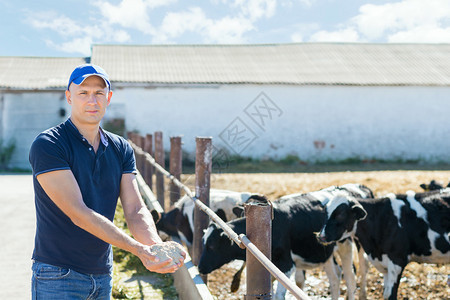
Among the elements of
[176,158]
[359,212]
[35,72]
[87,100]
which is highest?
[35,72]

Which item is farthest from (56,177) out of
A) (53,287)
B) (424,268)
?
(424,268)

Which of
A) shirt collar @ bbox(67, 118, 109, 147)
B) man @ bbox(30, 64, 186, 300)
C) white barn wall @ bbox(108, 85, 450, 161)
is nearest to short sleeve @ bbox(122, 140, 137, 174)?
man @ bbox(30, 64, 186, 300)

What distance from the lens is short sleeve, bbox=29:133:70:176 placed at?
2350 mm

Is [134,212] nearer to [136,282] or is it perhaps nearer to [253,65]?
[136,282]

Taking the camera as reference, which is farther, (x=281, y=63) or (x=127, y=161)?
(x=281, y=63)

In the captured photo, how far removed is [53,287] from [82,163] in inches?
24.5

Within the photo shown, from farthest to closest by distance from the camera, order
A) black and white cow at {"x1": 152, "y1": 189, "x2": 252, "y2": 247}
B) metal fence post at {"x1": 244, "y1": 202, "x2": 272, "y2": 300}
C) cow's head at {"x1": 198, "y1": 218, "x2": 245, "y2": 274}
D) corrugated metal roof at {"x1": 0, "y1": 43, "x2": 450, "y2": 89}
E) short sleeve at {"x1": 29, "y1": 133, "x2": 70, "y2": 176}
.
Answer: corrugated metal roof at {"x1": 0, "y1": 43, "x2": 450, "y2": 89} → black and white cow at {"x1": 152, "y1": 189, "x2": 252, "y2": 247} → cow's head at {"x1": 198, "y1": 218, "x2": 245, "y2": 274} → metal fence post at {"x1": 244, "y1": 202, "x2": 272, "y2": 300} → short sleeve at {"x1": 29, "y1": 133, "x2": 70, "y2": 176}

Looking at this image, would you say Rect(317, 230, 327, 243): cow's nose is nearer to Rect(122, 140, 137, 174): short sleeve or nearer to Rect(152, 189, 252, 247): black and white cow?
Rect(152, 189, 252, 247): black and white cow

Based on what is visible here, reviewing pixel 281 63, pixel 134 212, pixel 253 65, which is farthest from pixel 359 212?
pixel 281 63

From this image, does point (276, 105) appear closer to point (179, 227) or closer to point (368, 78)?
point (368, 78)

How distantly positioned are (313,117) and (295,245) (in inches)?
593

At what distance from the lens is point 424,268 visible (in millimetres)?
6609

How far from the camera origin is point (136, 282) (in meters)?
5.72

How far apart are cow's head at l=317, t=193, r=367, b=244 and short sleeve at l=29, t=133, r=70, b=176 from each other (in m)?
3.55
